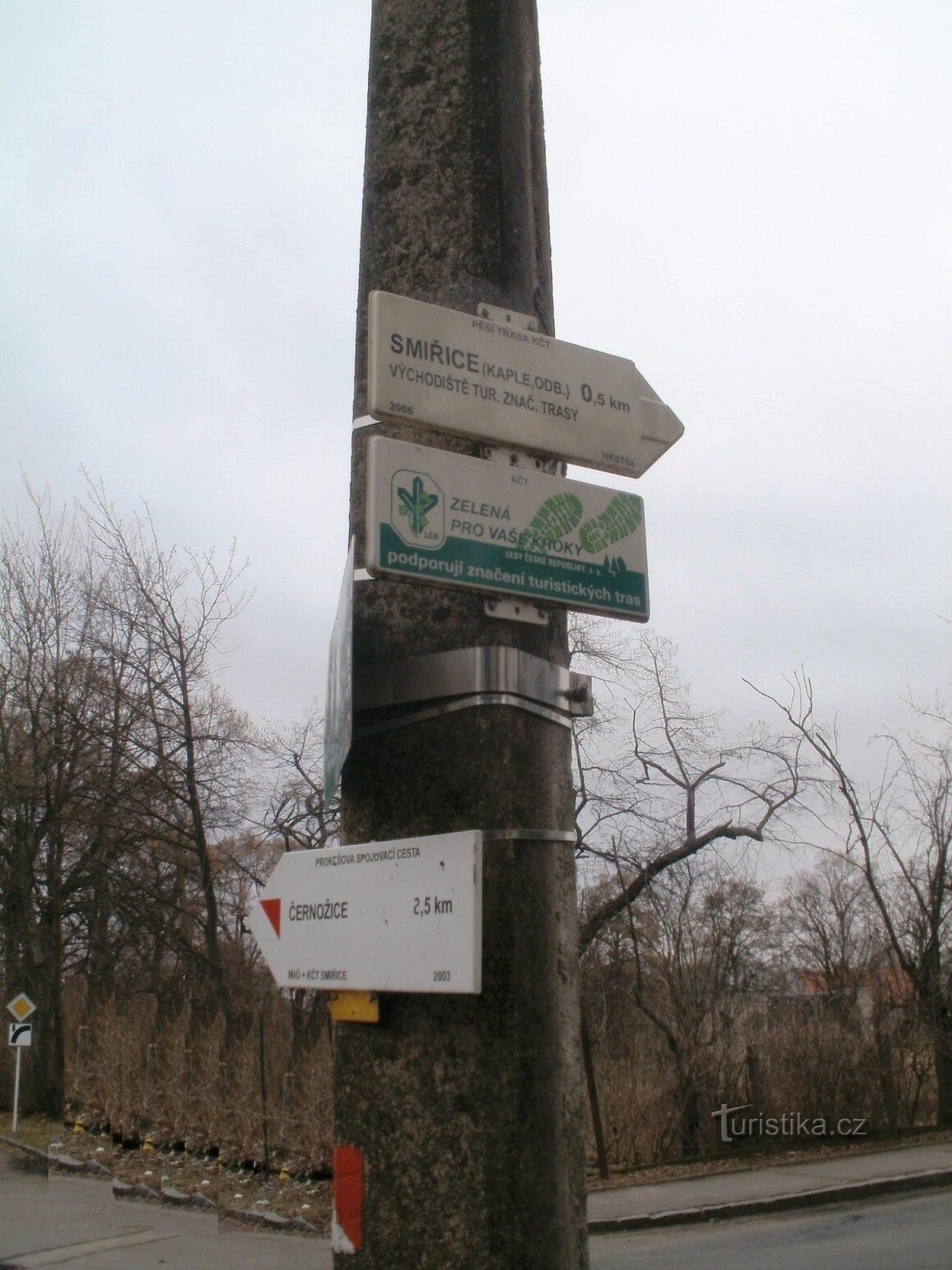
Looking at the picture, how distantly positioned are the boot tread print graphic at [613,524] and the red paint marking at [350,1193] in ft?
3.74

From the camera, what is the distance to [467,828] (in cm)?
194

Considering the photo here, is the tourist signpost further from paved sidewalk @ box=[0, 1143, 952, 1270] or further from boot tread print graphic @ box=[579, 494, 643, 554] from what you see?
boot tread print graphic @ box=[579, 494, 643, 554]

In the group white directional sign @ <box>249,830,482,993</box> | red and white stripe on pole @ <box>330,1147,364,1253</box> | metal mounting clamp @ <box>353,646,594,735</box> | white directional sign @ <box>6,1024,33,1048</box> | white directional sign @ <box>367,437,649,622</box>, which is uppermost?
white directional sign @ <box>367,437,649,622</box>

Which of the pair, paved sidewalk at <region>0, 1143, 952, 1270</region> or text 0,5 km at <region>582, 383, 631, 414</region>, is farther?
paved sidewalk at <region>0, 1143, 952, 1270</region>

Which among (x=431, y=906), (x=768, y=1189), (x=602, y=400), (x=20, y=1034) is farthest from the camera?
(x=20, y=1034)

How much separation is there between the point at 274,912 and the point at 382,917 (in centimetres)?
36

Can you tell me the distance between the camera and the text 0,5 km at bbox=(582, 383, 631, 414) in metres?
2.32

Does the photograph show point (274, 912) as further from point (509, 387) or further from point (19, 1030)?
point (19, 1030)

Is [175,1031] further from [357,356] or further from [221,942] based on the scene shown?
[357,356]

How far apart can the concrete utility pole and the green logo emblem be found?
6.6 inches

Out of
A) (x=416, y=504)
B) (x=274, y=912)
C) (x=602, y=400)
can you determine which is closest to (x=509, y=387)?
(x=602, y=400)

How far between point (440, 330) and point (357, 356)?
0.42m

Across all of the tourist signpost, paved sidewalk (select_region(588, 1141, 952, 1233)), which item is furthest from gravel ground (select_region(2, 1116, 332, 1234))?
the tourist signpost

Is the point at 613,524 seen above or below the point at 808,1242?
above
